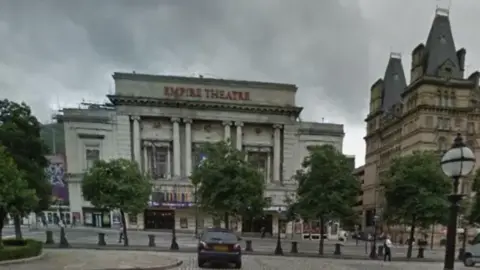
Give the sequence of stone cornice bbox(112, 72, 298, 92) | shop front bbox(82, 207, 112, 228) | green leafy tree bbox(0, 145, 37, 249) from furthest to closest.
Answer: stone cornice bbox(112, 72, 298, 92) < shop front bbox(82, 207, 112, 228) < green leafy tree bbox(0, 145, 37, 249)

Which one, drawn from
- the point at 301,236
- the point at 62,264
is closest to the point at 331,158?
the point at 62,264

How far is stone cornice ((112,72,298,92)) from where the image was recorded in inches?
2254

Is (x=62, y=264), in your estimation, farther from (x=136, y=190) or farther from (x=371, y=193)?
(x=371, y=193)

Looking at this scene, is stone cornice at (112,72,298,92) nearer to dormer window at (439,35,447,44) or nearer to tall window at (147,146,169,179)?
tall window at (147,146,169,179)

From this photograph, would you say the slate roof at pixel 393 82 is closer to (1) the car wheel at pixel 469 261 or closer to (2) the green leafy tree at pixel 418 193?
(2) the green leafy tree at pixel 418 193

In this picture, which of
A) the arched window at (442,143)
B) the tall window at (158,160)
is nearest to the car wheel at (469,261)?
the arched window at (442,143)

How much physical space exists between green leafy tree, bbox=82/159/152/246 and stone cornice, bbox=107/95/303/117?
94.5 feet

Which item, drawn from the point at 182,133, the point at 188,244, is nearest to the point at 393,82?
the point at 182,133

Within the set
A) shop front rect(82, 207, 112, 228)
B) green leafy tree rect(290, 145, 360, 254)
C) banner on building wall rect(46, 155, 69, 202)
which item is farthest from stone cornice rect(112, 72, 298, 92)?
green leafy tree rect(290, 145, 360, 254)

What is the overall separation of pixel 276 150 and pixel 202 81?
1631 cm

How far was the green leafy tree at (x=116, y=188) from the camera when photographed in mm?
27531

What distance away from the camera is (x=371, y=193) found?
7731 centimetres

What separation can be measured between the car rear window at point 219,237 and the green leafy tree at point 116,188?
14043mm

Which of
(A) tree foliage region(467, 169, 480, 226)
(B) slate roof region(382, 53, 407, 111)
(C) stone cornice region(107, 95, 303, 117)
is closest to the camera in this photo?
(A) tree foliage region(467, 169, 480, 226)
